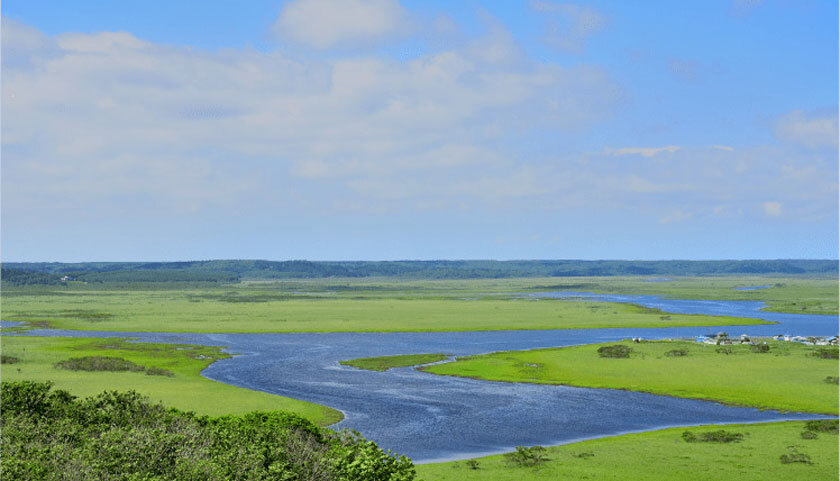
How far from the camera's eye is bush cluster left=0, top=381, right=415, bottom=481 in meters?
25.3

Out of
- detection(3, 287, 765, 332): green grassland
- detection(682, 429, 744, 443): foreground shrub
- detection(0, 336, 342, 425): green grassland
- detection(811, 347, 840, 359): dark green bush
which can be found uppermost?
detection(811, 347, 840, 359): dark green bush

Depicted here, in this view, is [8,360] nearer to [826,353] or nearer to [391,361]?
[391,361]

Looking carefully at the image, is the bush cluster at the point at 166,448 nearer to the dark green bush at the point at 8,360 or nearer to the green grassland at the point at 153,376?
the green grassland at the point at 153,376

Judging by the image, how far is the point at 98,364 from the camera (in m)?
73.2

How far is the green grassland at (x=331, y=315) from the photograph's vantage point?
121 meters

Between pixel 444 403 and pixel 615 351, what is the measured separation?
103ft

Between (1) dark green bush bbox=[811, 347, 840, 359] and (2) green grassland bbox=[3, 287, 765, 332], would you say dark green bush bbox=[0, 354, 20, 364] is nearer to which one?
(2) green grassland bbox=[3, 287, 765, 332]

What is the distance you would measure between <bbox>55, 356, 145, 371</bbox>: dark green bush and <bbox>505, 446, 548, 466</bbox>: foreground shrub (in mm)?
43962

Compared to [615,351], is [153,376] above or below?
below

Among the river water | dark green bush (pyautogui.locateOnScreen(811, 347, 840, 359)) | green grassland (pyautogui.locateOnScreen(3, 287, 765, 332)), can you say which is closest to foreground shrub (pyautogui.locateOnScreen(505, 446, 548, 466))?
the river water

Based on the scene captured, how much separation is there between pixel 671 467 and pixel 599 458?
382 centimetres

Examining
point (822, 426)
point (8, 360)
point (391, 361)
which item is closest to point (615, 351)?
point (391, 361)

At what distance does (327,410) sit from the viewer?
55062mm

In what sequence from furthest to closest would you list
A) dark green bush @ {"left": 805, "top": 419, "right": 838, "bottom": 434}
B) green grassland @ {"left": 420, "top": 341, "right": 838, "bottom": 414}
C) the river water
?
1. green grassland @ {"left": 420, "top": 341, "right": 838, "bottom": 414}
2. the river water
3. dark green bush @ {"left": 805, "top": 419, "right": 838, "bottom": 434}
